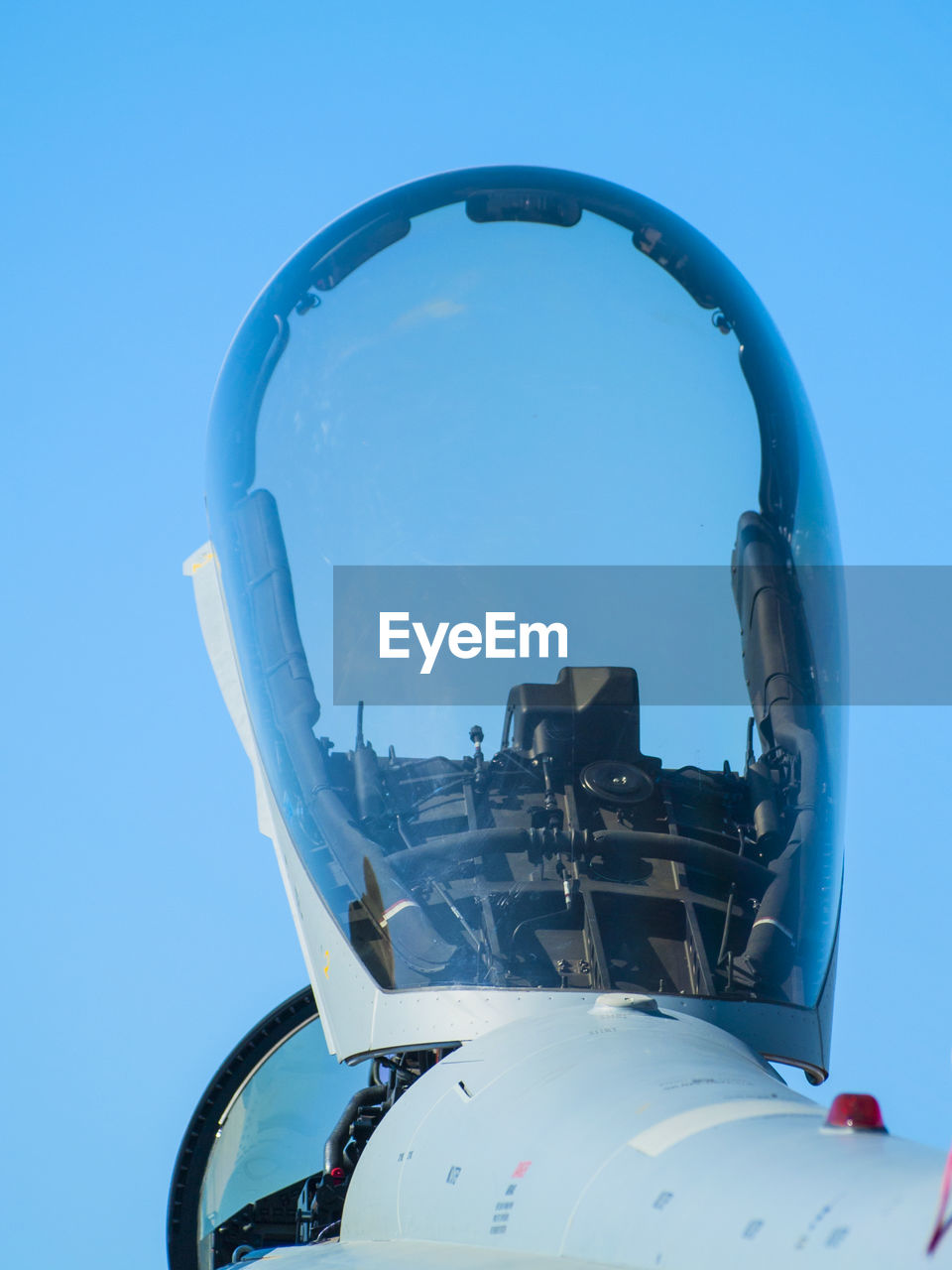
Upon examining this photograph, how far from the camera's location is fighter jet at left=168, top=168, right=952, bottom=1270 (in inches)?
234

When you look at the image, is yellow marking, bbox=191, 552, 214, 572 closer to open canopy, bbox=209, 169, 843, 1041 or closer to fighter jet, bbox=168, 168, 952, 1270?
fighter jet, bbox=168, 168, 952, 1270

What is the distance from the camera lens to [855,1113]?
138 inches

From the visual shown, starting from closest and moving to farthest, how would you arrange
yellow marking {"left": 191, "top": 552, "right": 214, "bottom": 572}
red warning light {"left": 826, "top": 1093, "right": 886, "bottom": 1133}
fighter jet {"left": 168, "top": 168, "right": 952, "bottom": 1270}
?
red warning light {"left": 826, "top": 1093, "right": 886, "bottom": 1133} < fighter jet {"left": 168, "top": 168, "right": 952, "bottom": 1270} < yellow marking {"left": 191, "top": 552, "right": 214, "bottom": 572}

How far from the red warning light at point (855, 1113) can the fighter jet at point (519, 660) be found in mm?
1034

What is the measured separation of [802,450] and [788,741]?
1.73m

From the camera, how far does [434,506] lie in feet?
23.0

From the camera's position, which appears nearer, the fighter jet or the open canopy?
the fighter jet

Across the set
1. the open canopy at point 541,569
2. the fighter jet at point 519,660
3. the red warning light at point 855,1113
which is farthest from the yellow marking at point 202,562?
the red warning light at point 855,1113

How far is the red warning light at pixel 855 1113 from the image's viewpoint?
11.5 feet

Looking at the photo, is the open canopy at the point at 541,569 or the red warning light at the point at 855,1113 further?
the open canopy at the point at 541,569

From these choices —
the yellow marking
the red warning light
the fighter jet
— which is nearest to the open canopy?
the fighter jet

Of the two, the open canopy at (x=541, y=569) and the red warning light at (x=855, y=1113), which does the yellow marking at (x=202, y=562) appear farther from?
the red warning light at (x=855, y=1113)

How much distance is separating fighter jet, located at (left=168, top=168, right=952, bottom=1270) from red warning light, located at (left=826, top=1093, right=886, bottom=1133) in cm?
103

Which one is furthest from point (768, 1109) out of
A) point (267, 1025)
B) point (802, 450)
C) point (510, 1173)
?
point (267, 1025)
